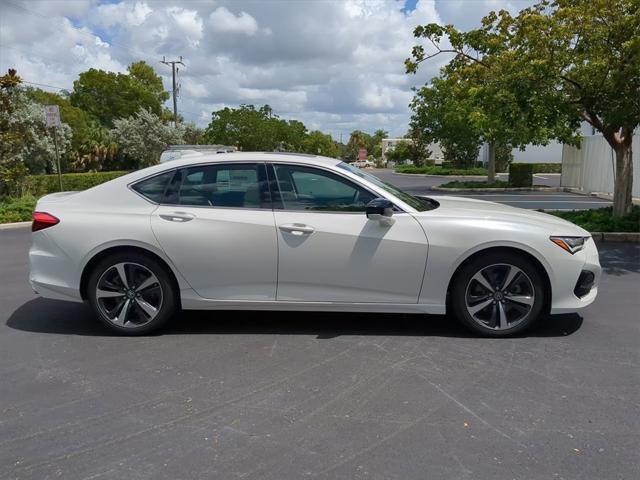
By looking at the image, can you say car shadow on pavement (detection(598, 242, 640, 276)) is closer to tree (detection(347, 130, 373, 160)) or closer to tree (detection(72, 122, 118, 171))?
tree (detection(72, 122, 118, 171))

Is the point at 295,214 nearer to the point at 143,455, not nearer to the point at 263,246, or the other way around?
the point at 263,246

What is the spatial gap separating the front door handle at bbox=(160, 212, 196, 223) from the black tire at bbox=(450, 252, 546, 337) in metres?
2.31

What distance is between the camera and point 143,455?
122 inches

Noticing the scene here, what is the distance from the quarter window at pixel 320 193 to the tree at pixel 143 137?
1428 inches

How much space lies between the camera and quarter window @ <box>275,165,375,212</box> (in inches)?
193

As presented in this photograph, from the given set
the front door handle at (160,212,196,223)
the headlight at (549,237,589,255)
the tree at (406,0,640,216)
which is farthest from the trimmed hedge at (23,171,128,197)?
the headlight at (549,237,589,255)

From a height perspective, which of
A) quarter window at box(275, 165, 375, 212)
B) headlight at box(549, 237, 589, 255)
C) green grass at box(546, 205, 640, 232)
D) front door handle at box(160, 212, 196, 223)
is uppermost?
quarter window at box(275, 165, 375, 212)

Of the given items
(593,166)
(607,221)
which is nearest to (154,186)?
(607,221)

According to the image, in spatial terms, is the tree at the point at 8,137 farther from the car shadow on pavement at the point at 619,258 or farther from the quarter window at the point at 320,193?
the car shadow on pavement at the point at 619,258

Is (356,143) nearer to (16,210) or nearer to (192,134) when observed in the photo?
(192,134)

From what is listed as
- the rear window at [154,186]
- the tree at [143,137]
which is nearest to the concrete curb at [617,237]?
the rear window at [154,186]

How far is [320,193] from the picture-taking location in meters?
4.93

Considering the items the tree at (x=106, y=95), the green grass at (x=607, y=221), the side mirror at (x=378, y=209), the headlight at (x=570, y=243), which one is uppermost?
the tree at (x=106, y=95)

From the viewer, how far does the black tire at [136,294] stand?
16.2ft
